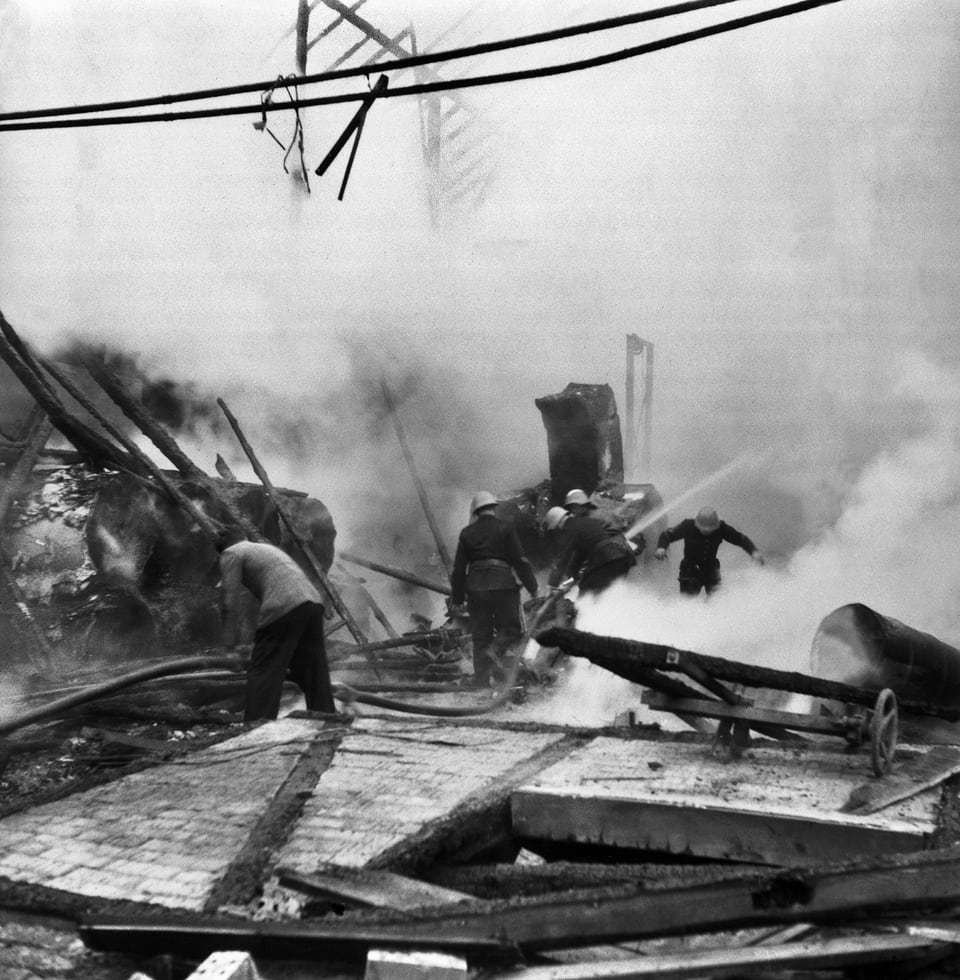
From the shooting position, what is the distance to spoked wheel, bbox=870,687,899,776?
3.32m

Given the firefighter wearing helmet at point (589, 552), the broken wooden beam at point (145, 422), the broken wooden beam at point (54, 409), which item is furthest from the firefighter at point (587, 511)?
the broken wooden beam at point (54, 409)

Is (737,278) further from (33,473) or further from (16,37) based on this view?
(33,473)

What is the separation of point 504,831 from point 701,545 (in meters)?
7.60

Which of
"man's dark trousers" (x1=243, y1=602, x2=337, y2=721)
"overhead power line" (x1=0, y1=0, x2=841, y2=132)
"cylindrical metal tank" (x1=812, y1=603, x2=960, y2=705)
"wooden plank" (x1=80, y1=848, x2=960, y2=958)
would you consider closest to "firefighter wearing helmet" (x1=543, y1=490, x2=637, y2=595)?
"cylindrical metal tank" (x1=812, y1=603, x2=960, y2=705)

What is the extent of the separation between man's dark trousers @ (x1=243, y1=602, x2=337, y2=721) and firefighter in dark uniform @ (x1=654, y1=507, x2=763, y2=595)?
208 inches

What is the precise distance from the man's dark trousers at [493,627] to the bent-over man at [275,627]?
2.32 metres

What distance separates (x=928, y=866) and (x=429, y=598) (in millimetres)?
11846

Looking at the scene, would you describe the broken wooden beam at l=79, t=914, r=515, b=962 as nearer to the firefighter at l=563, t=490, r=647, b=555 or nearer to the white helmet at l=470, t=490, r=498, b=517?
the white helmet at l=470, t=490, r=498, b=517

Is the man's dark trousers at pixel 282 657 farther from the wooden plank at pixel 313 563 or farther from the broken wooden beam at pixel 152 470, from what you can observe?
the wooden plank at pixel 313 563

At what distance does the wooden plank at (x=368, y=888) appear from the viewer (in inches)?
96.5

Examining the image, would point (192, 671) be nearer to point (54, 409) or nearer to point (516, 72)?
point (54, 409)

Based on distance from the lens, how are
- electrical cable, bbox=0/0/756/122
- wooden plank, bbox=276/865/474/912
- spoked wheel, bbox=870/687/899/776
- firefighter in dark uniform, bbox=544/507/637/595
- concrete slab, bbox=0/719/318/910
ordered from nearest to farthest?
wooden plank, bbox=276/865/474/912 → concrete slab, bbox=0/719/318/910 → spoked wheel, bbox=870/687/899/776 → electrical cable, bbox=0/0/756/122 → firefighter in dark uniform, bbox=544/507/637/595

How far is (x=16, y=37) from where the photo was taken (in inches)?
434

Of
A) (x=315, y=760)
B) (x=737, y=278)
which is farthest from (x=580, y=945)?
(x=737, y=278)
